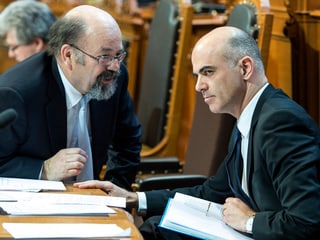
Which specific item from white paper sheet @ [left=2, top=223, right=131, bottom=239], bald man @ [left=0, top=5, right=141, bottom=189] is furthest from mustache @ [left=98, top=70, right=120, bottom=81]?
white paper sheet @ [left=2, top=223, right=131, bottom=239]

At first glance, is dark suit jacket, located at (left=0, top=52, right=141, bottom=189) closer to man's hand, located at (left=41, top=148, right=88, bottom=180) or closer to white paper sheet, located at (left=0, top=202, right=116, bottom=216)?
man's hand, located at (left=41, top=148, right=88, bottom=180)

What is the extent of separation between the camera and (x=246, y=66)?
2074 millimetres

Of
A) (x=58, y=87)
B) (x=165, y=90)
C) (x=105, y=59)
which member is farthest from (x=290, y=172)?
(x=165, y=90)

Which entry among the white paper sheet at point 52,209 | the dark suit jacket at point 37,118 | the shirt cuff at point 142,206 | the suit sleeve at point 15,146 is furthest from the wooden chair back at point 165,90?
the white paper sheet at point 52,209

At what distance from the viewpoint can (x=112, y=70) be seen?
261cm

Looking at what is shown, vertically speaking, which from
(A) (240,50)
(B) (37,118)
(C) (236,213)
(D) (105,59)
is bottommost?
(C) (236,213)

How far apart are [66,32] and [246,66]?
2.75 ft

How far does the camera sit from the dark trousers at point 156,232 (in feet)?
6.85

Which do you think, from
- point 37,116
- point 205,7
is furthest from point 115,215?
point 205,7

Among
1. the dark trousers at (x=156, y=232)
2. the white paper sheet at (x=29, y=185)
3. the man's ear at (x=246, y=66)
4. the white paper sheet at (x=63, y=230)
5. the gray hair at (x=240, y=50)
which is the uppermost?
the gray hair at (x=240, y=50)

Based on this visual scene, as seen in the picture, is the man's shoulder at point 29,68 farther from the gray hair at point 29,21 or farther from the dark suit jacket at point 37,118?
the gray hair at point 29,21

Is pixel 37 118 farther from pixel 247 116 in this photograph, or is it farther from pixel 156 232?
pixel 247 116

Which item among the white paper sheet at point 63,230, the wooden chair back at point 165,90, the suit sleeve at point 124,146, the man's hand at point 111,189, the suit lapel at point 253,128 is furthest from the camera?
the wooden chair back at point 165,90

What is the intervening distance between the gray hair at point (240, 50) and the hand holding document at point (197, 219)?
0.46 m
